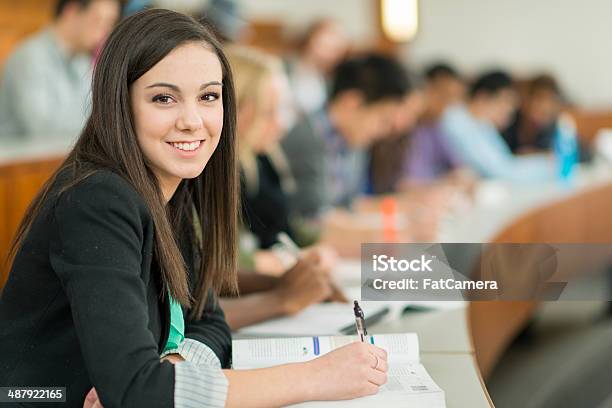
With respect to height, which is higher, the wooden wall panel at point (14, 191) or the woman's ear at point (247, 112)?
the woman's ear at point (247, 112)

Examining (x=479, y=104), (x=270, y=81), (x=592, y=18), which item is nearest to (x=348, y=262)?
(x=270, y=81)

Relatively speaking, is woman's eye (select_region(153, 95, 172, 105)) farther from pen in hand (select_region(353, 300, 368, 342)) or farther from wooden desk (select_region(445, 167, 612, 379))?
wooden desk (select_region(445, 167, 612, 379))

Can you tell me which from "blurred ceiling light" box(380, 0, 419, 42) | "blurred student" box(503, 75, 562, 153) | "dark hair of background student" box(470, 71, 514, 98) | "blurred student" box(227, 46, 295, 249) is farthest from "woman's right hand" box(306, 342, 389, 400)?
"blurred student" box(503, 75, 562, 153)

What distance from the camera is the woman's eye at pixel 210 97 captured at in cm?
119

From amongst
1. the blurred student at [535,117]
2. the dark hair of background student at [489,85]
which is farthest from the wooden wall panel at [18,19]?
the blurred student at [535,117]

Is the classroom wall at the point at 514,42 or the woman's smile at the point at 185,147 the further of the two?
the classroom wall at the point at 514,42

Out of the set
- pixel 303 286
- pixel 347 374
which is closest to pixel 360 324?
pixel 347 374

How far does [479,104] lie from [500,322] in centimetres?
266

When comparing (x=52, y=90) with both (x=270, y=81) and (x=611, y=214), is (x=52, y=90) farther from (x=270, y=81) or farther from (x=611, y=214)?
(x=611, y=214)

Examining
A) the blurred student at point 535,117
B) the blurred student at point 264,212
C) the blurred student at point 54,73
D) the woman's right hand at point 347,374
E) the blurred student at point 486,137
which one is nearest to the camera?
the woman's right hand at point 347,374

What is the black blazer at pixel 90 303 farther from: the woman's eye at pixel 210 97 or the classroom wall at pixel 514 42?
the classroom wall at pixel 514 42

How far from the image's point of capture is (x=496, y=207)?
3.34 metres

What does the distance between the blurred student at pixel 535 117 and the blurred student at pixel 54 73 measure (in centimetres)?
396

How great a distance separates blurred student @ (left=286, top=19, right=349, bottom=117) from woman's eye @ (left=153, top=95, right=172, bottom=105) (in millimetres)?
3808
